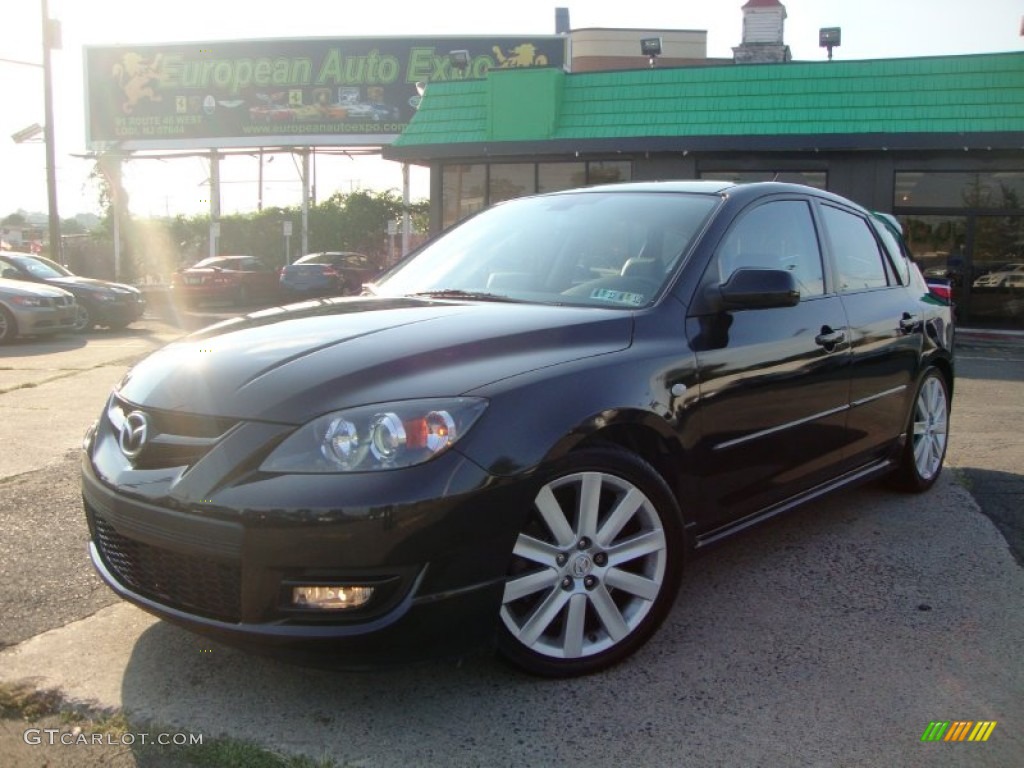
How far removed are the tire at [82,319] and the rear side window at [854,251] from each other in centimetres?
1359

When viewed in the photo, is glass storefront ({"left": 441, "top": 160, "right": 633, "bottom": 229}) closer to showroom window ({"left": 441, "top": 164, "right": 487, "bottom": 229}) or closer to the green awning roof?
showroom window ({"left": 441, "top": 164, "right": 487, "bottom": 229})

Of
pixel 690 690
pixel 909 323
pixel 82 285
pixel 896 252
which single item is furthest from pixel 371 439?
pixel 82 285

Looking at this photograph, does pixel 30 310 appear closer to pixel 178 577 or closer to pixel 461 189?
pixel 461 189

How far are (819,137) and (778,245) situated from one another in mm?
13855

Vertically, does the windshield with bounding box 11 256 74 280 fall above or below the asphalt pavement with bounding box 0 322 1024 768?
above

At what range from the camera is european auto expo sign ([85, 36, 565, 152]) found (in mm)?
30391

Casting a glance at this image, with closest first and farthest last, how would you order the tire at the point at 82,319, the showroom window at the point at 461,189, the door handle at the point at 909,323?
the door handle at the point at 909,323
the tire at the point at 82,319
the showroom window at the point at 461,189

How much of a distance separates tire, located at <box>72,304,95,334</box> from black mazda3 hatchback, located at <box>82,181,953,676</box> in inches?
508

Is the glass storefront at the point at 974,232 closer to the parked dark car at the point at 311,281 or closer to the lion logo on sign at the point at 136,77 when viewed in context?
the parked dark car at the point at 311,281

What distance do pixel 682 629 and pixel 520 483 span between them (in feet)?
3.72
